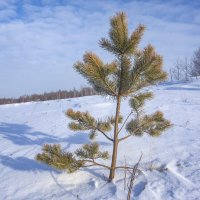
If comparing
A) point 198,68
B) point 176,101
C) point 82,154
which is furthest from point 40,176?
point 198,68

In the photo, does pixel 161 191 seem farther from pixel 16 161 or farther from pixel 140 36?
pixel 16 161

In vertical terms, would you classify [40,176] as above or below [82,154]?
below

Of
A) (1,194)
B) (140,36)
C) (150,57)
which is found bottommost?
(1,194)

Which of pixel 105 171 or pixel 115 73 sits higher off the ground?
pixel 115 73

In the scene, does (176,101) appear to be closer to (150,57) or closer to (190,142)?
(190,142)

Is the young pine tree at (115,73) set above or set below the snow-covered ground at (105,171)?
above

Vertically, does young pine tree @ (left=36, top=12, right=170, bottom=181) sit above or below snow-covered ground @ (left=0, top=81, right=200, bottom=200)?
above

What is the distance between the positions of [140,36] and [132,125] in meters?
1.69

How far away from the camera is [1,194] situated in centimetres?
639

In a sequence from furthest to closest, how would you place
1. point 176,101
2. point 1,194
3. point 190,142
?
1. point 176,101
2. point 190,142
3. point 1,194

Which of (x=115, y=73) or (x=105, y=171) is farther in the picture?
(x=105, y=171)

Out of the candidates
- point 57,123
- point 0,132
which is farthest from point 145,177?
point 0,132

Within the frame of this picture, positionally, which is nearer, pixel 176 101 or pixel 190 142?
pixel 190 142

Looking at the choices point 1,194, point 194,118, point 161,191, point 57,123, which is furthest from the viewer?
point 57,123
